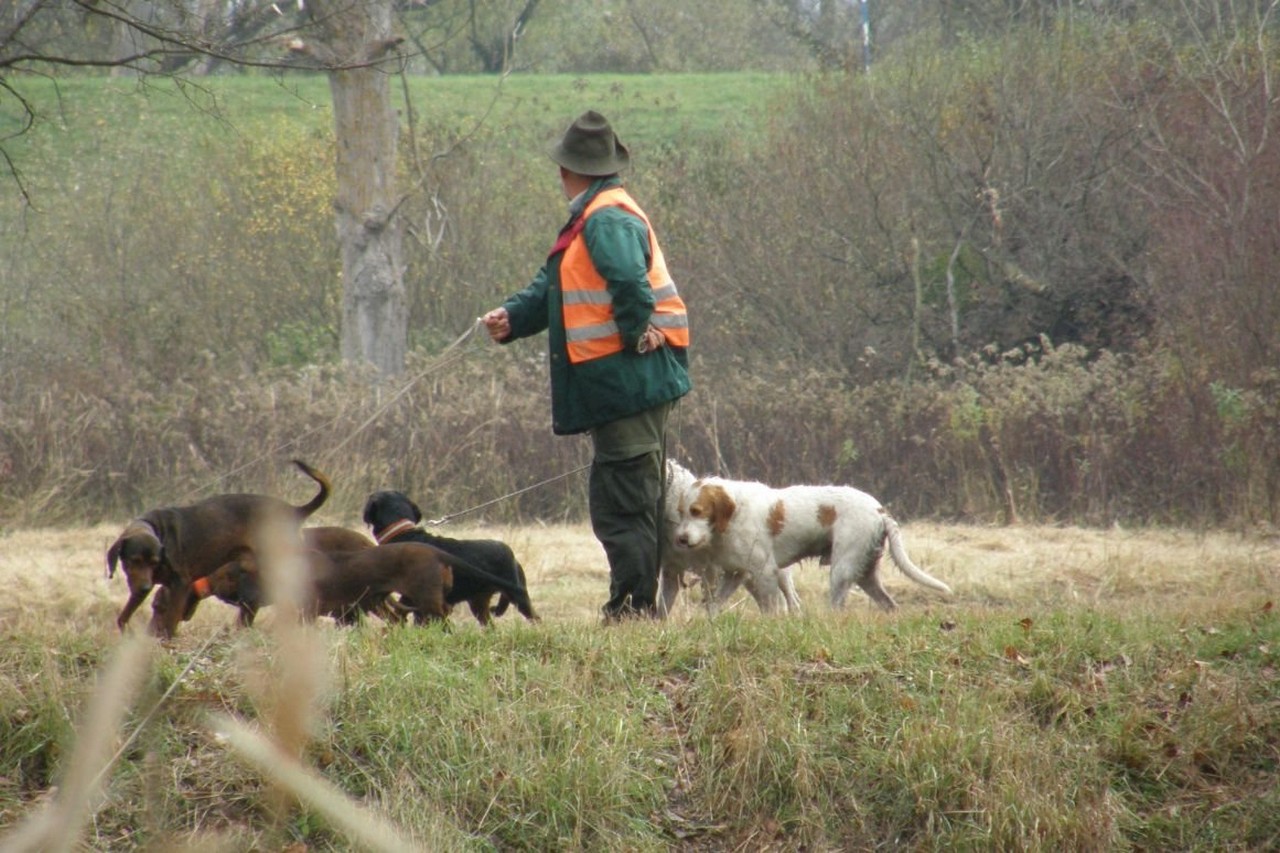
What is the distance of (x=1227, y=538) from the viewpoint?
1114cm

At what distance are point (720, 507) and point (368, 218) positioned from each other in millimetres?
9622

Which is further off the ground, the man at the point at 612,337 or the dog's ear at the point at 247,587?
the man at the point at 612,337

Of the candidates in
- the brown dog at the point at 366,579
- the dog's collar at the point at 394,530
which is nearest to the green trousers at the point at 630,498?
the brown dog at the point at 366,579

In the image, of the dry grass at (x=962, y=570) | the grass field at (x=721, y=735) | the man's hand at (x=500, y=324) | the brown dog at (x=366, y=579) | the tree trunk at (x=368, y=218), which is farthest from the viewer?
the tree trunk at (x=368, y=218)

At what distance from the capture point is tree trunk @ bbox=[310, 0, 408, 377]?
52.3 ft

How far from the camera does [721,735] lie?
5.88 meters

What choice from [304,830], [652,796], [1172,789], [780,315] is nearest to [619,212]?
[652,796]

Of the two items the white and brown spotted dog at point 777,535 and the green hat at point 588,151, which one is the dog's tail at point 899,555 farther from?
A: the green hat at point 588,151

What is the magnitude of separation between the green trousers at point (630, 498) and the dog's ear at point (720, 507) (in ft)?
1.70

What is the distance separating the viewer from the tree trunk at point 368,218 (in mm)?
15953

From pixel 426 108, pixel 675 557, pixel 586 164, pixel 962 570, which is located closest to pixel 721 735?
pixel 675 557

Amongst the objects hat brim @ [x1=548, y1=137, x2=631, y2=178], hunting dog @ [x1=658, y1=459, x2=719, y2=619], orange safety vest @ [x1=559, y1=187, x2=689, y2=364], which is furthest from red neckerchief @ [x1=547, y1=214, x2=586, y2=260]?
hunting dog @ [x1=658, y1=459, x2=719, y2=619]

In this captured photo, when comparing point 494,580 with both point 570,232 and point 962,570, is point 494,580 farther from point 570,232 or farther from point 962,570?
point 962,570

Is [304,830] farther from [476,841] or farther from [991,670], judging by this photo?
[991,670]
